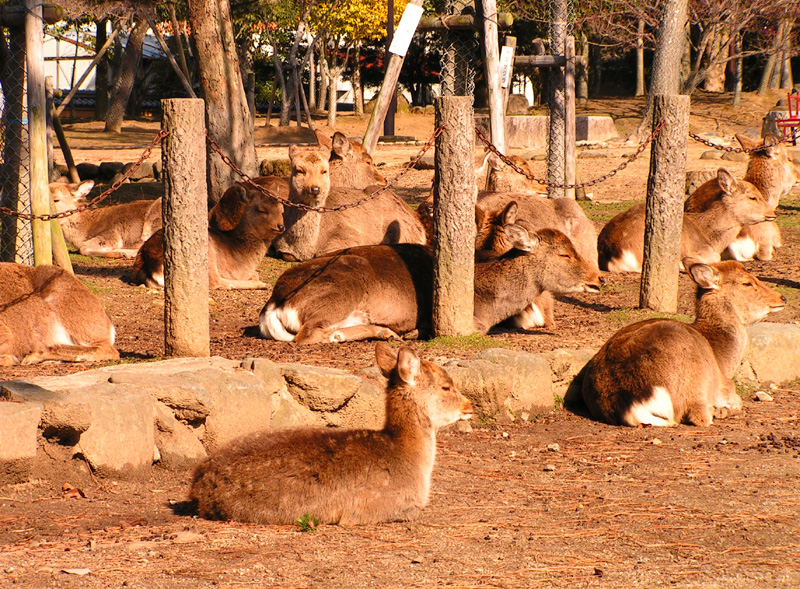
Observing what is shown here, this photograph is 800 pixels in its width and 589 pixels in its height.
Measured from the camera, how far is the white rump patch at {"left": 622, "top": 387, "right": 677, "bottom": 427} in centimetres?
686

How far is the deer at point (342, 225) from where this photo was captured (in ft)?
39.9

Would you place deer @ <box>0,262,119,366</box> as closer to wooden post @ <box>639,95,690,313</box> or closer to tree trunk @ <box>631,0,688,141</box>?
wooden post @ <box>639,95,690,313</box>

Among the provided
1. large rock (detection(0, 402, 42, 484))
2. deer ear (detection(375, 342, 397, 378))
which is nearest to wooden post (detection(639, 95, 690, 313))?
deer ear (detection(375, 342, 397, 378))

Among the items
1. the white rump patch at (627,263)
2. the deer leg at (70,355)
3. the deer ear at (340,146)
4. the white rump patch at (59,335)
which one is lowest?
the deer leg at (70,355)

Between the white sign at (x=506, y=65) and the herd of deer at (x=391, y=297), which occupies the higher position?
the white sign at (x=506, y=65)

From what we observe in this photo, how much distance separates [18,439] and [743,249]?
1051cm

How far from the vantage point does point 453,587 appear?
3.93 metres

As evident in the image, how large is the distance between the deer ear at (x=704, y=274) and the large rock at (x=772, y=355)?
3.25ft

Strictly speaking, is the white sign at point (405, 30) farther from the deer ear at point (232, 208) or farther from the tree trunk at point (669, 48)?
the tree trunk at point (669, 48)

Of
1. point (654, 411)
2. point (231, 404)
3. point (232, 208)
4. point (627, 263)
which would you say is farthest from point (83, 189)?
point (654, 411)

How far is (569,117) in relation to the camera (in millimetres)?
15891

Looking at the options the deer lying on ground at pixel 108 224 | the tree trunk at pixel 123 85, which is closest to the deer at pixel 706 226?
the deer lying on ground at pixel 108 224

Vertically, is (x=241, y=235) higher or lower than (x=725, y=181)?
lower

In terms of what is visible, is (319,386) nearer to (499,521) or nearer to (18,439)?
(499,521)
